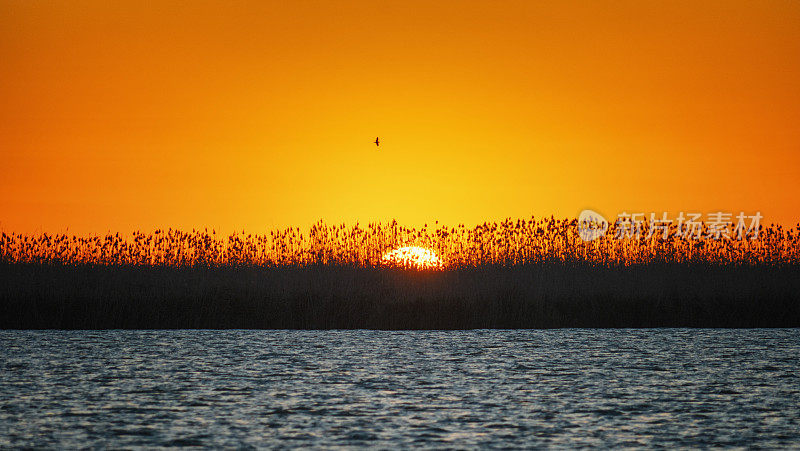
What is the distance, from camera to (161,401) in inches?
425

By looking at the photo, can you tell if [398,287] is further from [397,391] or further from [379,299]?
[397,391]

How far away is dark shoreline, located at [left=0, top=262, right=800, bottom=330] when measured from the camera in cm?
2058

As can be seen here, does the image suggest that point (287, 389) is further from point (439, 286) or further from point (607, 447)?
point (439, 286)

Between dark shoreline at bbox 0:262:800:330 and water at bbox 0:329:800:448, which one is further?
dark shoreline at bbox 0:262:800:330

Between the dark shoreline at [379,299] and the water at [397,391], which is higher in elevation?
the dark shoreline at [379,299]

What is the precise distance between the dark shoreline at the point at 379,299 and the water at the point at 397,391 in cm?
197

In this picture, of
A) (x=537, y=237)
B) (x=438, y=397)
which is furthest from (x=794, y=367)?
(x=537, y=237)

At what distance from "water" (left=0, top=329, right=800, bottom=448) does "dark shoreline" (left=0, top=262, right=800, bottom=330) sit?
197 cm

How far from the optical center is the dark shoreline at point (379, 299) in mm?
20578

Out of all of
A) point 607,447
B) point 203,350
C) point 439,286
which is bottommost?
point 607,447

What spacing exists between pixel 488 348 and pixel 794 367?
4942 mm

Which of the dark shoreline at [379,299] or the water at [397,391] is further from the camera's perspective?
the dark shoreline at [379,299]

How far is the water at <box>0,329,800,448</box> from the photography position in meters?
8.95

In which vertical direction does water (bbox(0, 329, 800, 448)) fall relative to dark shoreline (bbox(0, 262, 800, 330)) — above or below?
below
